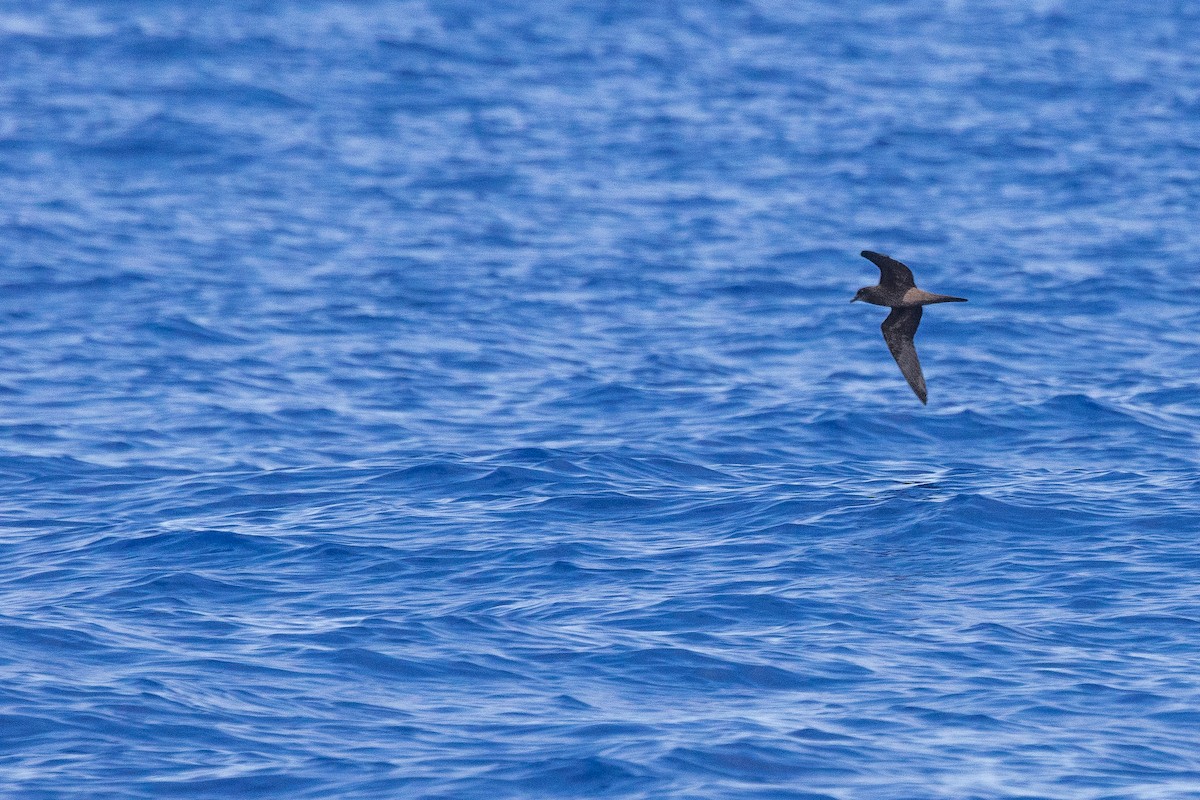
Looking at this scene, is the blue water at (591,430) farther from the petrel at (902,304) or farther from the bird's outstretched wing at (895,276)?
the bird's outstretched wing at (895,276)

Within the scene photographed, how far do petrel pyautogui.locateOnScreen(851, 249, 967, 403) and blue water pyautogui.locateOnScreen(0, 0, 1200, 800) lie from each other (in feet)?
3.40

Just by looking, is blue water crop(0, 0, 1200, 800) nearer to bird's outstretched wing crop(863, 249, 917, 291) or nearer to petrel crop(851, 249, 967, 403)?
petrel crop(851, 249, 967, 403)

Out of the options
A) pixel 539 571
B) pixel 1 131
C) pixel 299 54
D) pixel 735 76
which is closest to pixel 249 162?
pixel 1 131

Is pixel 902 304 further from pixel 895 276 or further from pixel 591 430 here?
pixel 591 430

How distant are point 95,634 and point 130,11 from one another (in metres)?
31.8

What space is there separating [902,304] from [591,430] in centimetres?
349

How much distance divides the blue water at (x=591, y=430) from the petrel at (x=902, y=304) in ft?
3.40

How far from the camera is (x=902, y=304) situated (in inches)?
593

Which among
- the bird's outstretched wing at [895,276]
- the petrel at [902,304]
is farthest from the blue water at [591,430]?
the bird's outstretched wing at [895,276]

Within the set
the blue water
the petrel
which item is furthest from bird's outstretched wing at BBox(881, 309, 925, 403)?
the blue water

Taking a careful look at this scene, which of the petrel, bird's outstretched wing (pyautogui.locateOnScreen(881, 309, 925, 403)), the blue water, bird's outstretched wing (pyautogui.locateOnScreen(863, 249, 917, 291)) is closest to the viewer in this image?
the blue water

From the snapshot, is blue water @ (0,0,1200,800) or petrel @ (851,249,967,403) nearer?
blue water @ (0,0,1200,800)

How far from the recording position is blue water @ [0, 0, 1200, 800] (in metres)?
10.1

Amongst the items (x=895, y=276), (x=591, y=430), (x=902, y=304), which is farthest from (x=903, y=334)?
(x=591, y=430)
